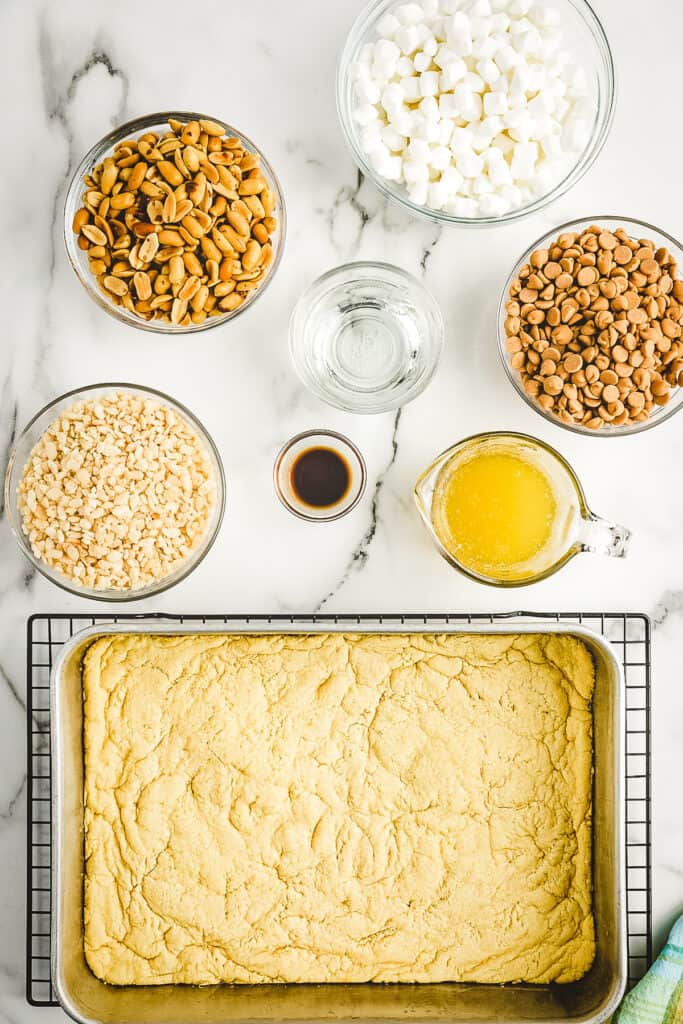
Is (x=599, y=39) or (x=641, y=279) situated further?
(x=599, y=39)

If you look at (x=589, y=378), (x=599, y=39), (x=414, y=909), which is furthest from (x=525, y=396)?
(x=414, y=909)

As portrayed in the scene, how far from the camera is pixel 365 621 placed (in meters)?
1.68

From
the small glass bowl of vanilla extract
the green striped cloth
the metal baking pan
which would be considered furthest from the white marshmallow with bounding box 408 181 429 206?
the green striped cloth

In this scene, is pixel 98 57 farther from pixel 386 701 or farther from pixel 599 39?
pixel 386 701

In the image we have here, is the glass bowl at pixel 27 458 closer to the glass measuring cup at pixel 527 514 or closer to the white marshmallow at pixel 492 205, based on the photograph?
the glass measuring cup at pixel 527 514

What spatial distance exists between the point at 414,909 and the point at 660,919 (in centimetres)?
54

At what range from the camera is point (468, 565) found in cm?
159

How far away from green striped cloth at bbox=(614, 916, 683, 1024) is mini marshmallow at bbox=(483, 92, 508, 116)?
165 centimetres

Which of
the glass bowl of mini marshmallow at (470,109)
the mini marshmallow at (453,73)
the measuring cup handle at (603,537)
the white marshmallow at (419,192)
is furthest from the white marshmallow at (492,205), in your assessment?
the measuring cup handle at (603,537)

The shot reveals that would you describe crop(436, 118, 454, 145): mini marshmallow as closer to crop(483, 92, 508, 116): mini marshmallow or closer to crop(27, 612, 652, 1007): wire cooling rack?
crop(483, 92, 508, 116): mini marshmallow

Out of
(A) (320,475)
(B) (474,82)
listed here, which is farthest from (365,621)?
(B) (474,82)

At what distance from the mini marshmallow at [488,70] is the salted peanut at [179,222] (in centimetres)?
45

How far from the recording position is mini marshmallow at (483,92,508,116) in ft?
5.04

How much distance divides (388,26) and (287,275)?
0.50 m
